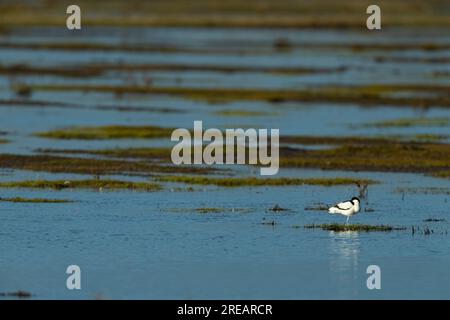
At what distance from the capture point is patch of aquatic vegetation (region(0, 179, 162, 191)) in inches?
1057

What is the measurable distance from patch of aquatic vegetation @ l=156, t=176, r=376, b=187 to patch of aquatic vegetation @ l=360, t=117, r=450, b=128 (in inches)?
388

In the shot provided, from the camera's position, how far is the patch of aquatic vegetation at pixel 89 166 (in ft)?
95.7

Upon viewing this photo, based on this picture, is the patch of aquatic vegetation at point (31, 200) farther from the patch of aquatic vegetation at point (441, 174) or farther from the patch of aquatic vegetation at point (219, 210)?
the patch of aquatic vegetation at point (441, 174)

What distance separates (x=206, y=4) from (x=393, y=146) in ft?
257

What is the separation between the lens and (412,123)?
3844cm

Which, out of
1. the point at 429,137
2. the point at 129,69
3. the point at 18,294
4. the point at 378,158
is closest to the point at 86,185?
the point at 378,158

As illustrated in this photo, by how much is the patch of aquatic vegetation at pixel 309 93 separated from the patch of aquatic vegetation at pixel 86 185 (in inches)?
718

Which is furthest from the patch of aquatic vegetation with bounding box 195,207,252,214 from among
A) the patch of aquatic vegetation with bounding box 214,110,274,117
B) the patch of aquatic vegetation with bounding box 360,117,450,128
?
the patch of aquatic vegetation with bounding box 214,110,274,117

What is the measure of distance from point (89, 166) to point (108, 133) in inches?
234

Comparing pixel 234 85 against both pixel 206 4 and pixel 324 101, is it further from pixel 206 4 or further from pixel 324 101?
pixel 206 4

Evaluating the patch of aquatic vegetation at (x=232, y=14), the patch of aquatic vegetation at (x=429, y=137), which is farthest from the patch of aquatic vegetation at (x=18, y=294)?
the patch of aquatic vegetation at (x=232, y=14)

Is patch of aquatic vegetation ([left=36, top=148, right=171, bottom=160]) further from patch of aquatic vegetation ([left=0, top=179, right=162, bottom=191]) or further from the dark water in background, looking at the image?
patch of aquatic vegetation ([left=0, top=179, right=162, bottom=191])

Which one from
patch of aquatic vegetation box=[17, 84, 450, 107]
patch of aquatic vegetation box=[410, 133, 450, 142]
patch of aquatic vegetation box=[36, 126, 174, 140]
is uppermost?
patch of aquatic vegetation box=[17, 84, 450, 107]

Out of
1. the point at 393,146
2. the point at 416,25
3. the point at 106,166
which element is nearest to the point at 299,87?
the point at 393,146
